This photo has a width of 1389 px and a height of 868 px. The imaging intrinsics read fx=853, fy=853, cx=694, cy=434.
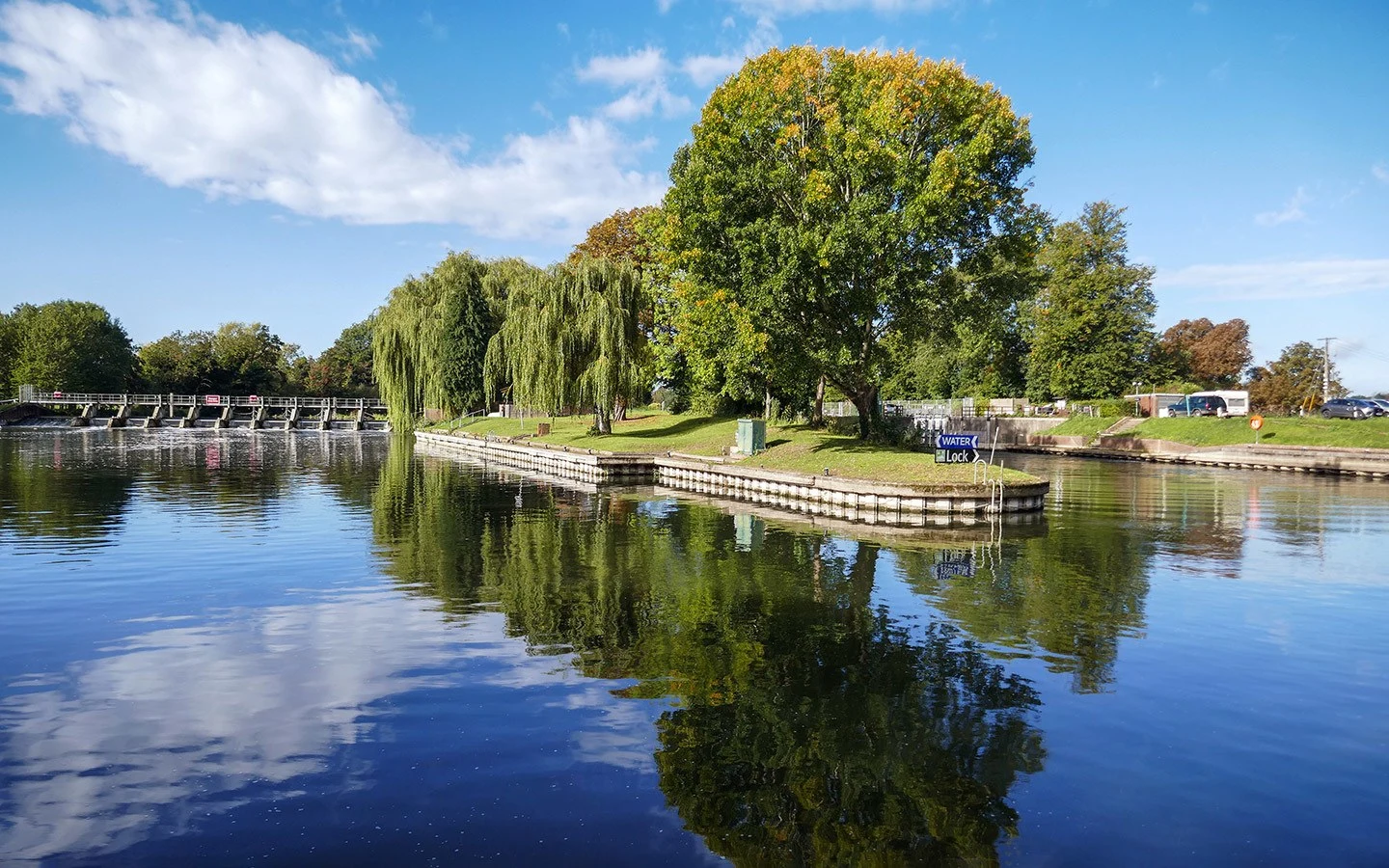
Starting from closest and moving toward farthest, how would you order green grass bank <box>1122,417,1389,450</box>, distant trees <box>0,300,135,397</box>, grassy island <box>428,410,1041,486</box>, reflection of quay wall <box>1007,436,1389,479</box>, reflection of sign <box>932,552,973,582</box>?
reflection of sign <box>932,552,973,582</box>
grassy island <box>428,410,1041,486</box>
reflection of quay wall <box>1007,436,1389,479</box>
green grass bank <box>1122,417,1389,450</box>
distant trees <box>0,300,135,397</box>

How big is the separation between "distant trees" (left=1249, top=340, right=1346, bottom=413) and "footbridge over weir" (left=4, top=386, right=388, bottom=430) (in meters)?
107

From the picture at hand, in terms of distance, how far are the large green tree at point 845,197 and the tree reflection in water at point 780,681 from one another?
1528 centimetres

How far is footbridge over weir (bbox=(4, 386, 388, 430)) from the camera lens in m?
106

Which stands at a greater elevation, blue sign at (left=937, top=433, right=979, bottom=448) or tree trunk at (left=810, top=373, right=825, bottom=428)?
tree trunk at (left=810, top=373, right=825, bottom=428)

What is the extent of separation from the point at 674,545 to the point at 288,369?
452 ft

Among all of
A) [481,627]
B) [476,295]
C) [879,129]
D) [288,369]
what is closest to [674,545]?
[481,627]

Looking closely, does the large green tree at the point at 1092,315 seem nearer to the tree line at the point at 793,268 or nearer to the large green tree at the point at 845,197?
the tree line at the point at 793,268

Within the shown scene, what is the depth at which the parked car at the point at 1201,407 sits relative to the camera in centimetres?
6956

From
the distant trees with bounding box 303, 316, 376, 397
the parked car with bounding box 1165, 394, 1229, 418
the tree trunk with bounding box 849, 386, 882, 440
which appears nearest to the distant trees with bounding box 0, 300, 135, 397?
A: the distant trees with bounding box 303, 316, 376, 397

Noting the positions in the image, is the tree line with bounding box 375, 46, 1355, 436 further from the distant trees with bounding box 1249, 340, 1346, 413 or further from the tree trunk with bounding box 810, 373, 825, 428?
the distant trees with bounding box 1249, 340, 1346, 413

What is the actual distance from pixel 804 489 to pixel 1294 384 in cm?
8671

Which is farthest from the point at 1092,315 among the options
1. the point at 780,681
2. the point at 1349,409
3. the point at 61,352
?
the point at 61,352


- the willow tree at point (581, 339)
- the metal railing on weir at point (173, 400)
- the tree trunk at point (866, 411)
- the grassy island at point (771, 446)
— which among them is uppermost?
the willow tree at point (581, 339)

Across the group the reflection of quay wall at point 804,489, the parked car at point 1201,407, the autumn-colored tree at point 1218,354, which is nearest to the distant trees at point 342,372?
the reflection of quay wall at point 804,489
